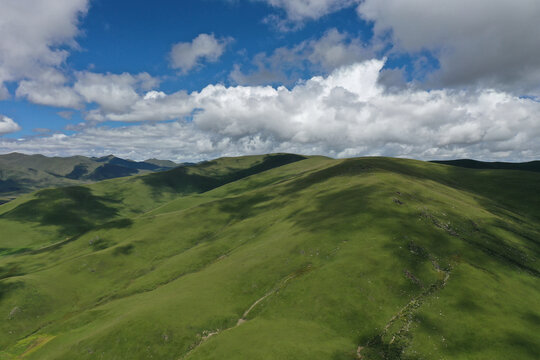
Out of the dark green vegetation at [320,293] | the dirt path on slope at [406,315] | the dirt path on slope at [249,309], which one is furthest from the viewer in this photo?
the dirt path on slope at [249,309]

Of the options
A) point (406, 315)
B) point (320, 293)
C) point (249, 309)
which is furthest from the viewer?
point (249, 309)

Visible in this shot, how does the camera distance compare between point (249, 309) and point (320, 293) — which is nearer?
point (320, 293)

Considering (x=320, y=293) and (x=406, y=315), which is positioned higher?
(x=320, y=293)

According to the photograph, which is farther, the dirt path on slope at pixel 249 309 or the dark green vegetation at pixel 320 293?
the dirt path on slope at pixel 249 309

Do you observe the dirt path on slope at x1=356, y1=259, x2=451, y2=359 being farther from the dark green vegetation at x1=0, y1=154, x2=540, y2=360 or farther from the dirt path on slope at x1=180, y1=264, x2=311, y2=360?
the dirt path on slope at x1=180, y1=264, x2=311, y2=360

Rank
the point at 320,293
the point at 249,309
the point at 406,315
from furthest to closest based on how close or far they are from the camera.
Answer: the point at 249,309
the point at 320,293
the point at 406,315

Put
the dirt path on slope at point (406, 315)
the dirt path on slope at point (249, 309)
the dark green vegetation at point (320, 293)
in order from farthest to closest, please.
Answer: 1. the dirt path on slope at point (249, 309)
2. the dark green vegetation at point (320, 293)
3. the dirt path on slope at point (406, 315)

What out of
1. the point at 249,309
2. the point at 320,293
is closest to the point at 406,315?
the point at 320,293

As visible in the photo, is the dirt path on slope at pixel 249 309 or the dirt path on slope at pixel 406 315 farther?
the dirt path on slope at pixel 249 309

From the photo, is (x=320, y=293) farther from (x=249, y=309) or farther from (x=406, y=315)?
(x=406, y=315)

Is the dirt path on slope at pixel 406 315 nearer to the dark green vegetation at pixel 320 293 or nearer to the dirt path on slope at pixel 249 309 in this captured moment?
the dark green vegetation at pixel 320 293

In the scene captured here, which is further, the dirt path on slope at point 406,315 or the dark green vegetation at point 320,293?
the dark green vegetation at point 320,293

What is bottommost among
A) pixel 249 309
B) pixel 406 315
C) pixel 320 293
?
pixel 249 309

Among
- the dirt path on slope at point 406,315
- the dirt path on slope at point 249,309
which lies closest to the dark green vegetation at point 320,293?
the dirt path on slope at point 406,315
